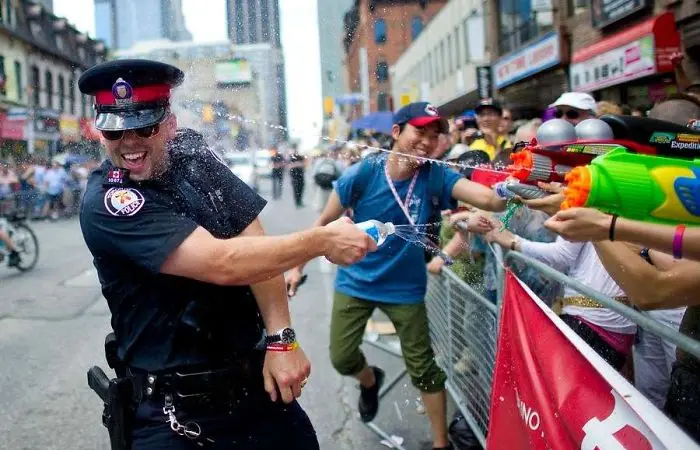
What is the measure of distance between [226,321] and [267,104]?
110 centimetres

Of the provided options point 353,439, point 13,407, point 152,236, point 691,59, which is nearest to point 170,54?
point 152,236

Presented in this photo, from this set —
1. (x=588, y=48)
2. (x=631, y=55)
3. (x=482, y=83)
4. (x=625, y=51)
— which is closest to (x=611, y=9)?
(x=588, y=48)

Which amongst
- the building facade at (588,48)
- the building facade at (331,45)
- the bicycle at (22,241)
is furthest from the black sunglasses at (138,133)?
the bicycle at (22,241)

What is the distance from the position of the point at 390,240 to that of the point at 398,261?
0.13 meters

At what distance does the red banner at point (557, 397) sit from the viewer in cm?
174

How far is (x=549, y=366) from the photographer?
86.3 inches

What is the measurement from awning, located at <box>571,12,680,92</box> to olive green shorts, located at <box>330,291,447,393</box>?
290 inches

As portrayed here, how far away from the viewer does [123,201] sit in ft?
6.86

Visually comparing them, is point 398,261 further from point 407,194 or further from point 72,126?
point 72,126

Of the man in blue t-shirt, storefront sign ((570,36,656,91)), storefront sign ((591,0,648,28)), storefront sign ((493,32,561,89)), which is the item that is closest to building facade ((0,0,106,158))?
the man in blue t-shirt

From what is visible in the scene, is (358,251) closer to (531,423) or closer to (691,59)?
(531,423)

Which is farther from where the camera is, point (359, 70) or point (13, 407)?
point (13, 407)

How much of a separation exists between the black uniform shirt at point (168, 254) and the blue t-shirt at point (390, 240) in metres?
1.50

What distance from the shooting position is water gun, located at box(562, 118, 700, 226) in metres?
1.51
